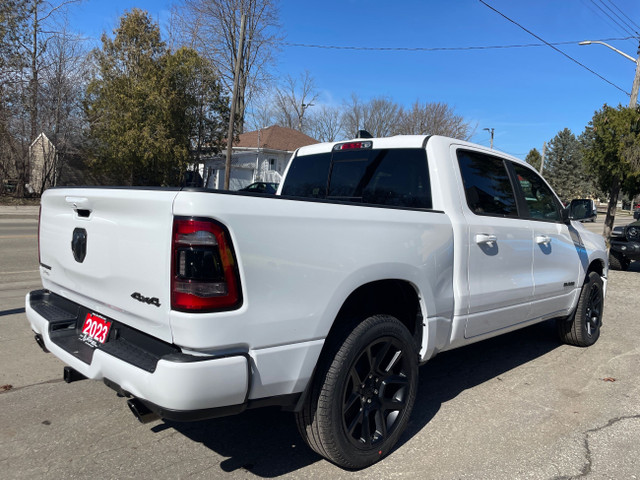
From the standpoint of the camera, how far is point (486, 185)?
12.3 feet

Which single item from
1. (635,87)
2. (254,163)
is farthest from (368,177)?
(254,163)

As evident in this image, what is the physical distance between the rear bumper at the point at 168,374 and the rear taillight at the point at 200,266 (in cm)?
24

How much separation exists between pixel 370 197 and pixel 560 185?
6779cm

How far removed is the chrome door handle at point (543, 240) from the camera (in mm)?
4039

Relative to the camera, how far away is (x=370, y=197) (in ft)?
12.2

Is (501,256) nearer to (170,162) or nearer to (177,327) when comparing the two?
(177,327)

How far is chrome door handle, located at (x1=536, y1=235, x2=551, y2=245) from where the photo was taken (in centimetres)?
404

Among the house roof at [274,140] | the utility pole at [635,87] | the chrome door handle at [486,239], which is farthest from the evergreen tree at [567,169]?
the chrome door handle at [486,239]

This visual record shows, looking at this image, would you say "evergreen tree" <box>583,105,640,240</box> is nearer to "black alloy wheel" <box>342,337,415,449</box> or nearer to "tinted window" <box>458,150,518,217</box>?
"tinted window" <box>458,150,518,217</box>

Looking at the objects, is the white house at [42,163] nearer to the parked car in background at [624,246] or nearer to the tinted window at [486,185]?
the parked car in background at [624,246]

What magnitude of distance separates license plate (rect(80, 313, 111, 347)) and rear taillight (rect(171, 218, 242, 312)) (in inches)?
27.3

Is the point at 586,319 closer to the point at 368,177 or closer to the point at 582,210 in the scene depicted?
the point at 582,210

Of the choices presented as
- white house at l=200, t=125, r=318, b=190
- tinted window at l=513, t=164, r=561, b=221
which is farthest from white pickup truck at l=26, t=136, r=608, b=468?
white house at l=200, t=125, r=318, b=190

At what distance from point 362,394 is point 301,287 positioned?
87 centimetres
